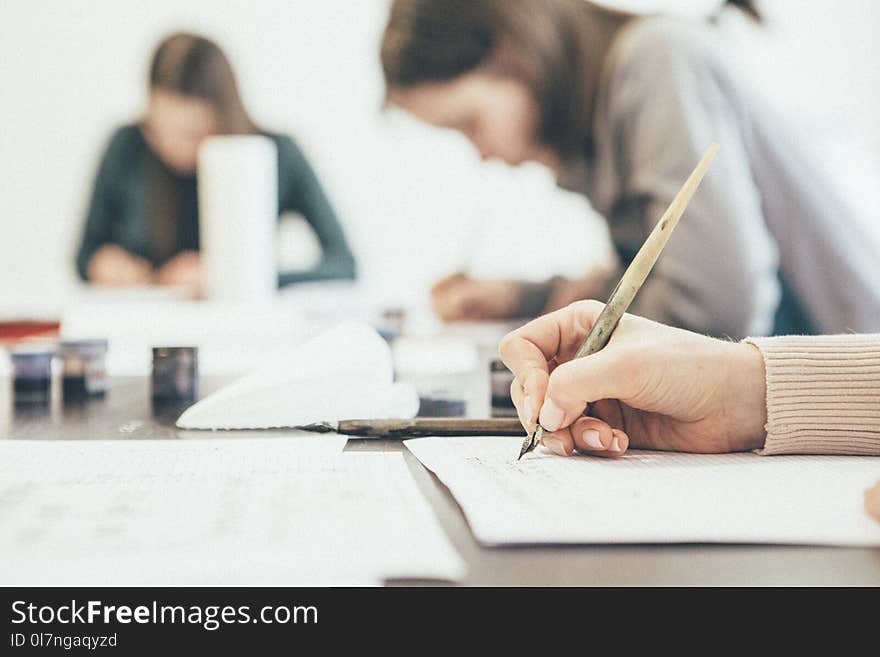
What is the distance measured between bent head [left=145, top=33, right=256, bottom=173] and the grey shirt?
1541 millimetres

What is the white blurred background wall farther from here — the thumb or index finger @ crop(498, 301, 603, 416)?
the thumb

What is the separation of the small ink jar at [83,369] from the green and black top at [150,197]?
6.54 ft

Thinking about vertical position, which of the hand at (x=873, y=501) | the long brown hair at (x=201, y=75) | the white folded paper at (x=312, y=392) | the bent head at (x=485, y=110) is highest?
the long brown hair at (x=201, y=75)

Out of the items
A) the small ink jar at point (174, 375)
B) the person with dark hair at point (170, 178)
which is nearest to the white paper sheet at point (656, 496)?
the small ink jar at point (174, 375)

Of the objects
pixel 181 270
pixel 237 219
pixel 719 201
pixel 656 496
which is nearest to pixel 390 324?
pixel 237 219

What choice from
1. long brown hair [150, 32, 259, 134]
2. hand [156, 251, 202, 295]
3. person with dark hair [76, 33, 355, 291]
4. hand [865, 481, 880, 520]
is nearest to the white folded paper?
hand [865, 481, 880, 520]

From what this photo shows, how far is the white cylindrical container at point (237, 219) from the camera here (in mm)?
1363

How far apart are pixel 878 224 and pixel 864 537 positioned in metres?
2.76

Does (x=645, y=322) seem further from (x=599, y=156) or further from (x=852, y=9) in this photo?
(x=852, y=9)

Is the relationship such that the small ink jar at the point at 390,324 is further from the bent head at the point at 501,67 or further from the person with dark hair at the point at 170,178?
the person with dark hair at the point at 170,178

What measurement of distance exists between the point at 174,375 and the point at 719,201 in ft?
3.14

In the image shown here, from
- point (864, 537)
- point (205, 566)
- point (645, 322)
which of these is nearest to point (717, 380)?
point (645, 322)

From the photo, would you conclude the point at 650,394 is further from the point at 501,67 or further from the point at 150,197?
the point at 150,197

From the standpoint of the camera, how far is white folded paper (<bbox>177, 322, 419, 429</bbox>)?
62 cm
